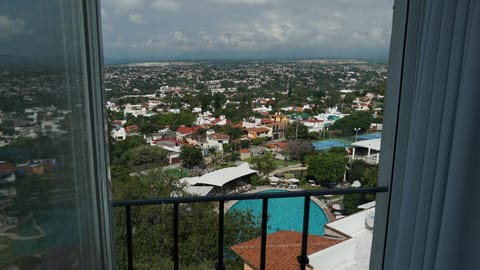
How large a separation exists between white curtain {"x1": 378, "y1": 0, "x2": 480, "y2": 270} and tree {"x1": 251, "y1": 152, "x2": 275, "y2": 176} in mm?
731

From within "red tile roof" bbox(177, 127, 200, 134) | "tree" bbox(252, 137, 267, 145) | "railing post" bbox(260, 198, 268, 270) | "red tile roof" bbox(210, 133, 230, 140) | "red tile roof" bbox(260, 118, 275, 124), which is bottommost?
"railing post" bbox(260, 198, 268, 270)

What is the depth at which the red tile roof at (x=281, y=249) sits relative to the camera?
210 cm

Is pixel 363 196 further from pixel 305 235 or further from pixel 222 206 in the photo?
pixel 222 206

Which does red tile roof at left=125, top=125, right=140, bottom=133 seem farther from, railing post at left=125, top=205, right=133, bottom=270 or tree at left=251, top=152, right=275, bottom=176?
tree at left=251, top=152, right=275, bottom=176

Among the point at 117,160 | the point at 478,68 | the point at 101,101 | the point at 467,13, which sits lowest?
the point at 117,160

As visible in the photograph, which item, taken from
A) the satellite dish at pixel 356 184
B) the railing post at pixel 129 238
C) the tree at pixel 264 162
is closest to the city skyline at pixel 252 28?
the tree at pixel 264 162

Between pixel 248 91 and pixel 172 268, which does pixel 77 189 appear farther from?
pixel 172 268

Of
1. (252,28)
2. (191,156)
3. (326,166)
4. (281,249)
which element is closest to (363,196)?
(326,166)

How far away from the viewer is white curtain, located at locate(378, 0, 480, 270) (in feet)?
3.42

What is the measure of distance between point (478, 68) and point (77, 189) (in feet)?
3.99

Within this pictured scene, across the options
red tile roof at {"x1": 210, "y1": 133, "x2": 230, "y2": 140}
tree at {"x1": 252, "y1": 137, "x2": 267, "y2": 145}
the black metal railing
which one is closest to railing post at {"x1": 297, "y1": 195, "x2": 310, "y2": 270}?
the black metal railing

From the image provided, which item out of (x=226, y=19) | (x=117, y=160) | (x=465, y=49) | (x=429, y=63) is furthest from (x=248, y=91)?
(x=465, y=49)

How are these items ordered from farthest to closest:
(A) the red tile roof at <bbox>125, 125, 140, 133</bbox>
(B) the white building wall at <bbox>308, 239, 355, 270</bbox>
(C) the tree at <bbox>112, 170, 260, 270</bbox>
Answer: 1. (B) the white building wall at <bbox>308, 239, 355, 270</bbox>
2. (C) the tree at <bbox>112, 170, 260, 270</bbox>
3. (A) the red tile roof at <bbox>125, 125, 140, 133</bbox>

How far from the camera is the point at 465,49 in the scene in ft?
3.42
